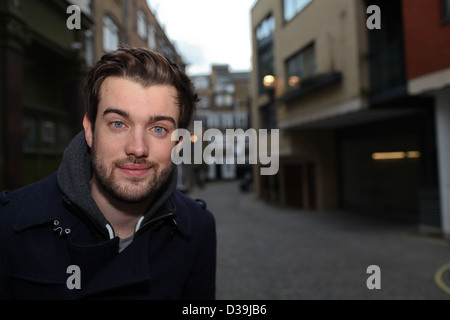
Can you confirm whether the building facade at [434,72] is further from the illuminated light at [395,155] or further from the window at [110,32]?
the window at [110,32]

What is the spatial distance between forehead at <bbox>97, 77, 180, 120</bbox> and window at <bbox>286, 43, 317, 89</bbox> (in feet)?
36.3

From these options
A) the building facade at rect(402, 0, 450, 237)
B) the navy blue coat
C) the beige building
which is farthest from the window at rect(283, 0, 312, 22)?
the navy blue coat

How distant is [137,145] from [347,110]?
32.7ft

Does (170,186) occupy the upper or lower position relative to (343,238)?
upper

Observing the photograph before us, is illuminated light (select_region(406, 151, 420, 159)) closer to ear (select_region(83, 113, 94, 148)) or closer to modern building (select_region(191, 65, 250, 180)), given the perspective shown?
ear (select_region(83, 113, 94, 148))

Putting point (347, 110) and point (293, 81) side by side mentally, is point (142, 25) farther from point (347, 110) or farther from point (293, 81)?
point (293, 81)

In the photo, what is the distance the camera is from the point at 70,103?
31.7ft

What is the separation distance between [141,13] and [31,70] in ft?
16.8

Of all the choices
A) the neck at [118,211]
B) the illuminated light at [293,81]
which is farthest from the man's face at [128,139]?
the illuminated light at [293,81]

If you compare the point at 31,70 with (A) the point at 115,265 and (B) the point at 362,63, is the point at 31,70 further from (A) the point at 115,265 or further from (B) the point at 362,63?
(B) the point at 362,63

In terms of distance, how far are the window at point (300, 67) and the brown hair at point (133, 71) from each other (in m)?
11.0

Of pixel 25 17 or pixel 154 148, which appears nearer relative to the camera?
pixel 154 148

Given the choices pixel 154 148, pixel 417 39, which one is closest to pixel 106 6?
pixel 417 39

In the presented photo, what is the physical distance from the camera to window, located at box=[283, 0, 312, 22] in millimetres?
9195
